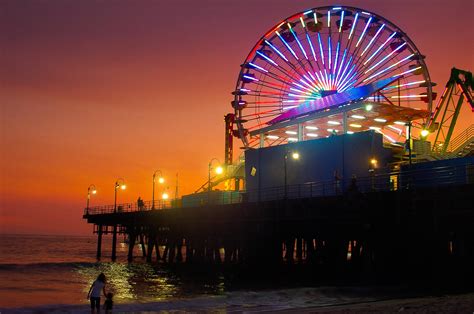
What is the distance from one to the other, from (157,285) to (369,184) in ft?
49.3

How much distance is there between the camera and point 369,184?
106 feet

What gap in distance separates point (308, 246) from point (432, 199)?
17.1 metres

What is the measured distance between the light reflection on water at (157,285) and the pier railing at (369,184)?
717 cm

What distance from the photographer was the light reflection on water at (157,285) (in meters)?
29.8

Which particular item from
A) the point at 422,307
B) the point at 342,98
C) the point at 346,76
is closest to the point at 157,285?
the point at 342,98

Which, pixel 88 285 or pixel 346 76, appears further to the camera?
pixel 346 76

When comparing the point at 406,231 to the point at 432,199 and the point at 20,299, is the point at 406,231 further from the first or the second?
the point at 20,299

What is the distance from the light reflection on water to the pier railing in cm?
717

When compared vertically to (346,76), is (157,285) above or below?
below

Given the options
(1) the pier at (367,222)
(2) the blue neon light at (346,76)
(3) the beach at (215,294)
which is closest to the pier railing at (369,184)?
(1) the pier at (367,222)

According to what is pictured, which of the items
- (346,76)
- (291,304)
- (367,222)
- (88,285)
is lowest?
(88,285)

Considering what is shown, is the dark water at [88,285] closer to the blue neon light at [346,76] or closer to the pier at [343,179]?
the pier at [343,179]

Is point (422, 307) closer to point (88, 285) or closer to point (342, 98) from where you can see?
point (342, 98)

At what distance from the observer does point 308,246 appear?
4119 centimetres
